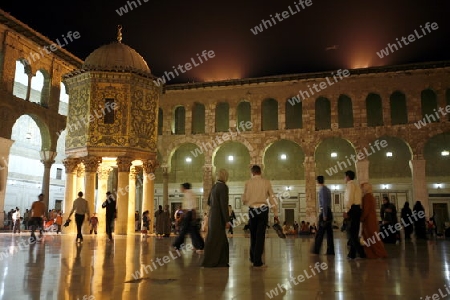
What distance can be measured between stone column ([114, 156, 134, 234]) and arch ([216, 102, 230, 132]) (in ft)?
40.4

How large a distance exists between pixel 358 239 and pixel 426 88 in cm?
2080

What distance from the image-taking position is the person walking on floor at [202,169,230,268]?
5996mm

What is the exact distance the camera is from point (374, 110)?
89.5 ft

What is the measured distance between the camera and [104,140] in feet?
58.2

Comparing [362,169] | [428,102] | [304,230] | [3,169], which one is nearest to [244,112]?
[362,169]

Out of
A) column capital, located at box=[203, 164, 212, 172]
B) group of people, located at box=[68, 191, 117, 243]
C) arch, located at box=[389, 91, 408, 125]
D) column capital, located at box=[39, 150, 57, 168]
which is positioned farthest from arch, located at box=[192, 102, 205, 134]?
group of people, located at box=[68, 191, 117, 243]

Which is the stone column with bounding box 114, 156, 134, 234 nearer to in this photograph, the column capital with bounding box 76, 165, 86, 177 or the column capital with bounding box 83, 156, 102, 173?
the column capital with bounding box 83, 156, 102, 173

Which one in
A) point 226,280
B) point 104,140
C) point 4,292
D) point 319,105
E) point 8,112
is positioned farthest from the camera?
point 319,105

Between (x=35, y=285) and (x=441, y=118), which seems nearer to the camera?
(x=35, y=285)

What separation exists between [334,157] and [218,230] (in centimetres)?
2328

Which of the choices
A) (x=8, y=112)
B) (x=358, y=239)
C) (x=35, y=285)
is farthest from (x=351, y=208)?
(x=8, y=112)

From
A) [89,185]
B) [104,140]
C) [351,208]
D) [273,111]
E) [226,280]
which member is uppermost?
[273,111]

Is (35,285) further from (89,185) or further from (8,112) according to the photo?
(8,112)

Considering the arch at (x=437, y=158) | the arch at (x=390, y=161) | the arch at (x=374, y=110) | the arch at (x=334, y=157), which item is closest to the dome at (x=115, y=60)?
the arch at (x=334, y=157)
